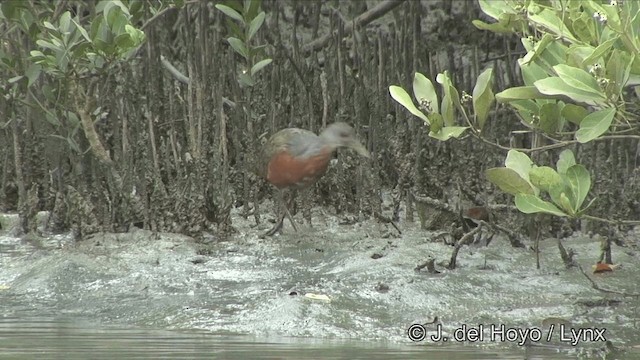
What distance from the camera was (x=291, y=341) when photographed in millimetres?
4574

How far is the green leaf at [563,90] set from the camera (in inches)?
167

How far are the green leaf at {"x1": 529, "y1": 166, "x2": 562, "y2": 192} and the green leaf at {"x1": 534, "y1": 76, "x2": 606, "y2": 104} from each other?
0.31 metres

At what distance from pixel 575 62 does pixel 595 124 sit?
33cm

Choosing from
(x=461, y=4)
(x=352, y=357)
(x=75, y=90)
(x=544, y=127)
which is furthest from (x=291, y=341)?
(x=461, y=4)

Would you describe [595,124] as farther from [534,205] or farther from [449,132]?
[449,132]

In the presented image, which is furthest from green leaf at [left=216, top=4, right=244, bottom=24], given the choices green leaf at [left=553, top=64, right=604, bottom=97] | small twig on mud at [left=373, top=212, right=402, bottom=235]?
green leaf at [left=553, top=64, right=604, bottom=97]

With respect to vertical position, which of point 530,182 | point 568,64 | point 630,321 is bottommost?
point 630,321

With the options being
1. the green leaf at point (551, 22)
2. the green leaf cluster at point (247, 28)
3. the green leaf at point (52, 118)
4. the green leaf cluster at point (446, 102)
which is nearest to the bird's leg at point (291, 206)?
the green leaf cluster at point (247, 28)

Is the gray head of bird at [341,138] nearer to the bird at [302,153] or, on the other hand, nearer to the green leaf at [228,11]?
the bird at [302,153]

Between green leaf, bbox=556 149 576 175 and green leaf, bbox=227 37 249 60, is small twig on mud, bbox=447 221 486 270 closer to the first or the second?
green leaf, bbox=556 149 576 175

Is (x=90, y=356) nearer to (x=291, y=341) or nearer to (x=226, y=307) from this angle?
(x=291, y=341)

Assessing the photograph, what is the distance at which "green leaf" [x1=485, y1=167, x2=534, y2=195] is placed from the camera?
477cm

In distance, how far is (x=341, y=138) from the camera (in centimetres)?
651

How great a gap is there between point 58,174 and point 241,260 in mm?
1404
